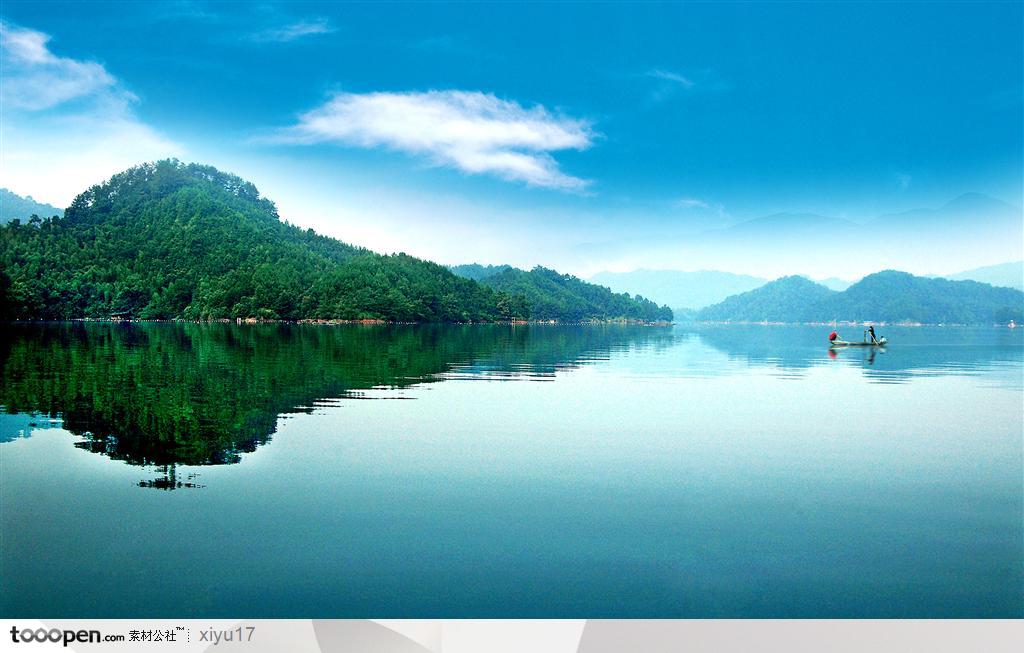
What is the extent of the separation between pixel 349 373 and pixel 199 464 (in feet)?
60.0

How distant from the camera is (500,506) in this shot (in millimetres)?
10414

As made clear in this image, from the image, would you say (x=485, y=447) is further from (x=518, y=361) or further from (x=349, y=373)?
(x=518, y=361)

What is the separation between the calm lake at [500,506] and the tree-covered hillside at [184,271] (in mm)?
121423

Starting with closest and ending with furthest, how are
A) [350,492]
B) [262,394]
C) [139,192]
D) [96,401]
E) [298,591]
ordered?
[298,591] < [350,492] < [96,401] < [262,394] < [139,192]

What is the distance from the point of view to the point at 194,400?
20.2 metres

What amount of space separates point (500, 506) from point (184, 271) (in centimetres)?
16708

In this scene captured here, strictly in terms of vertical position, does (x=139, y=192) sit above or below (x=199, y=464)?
above

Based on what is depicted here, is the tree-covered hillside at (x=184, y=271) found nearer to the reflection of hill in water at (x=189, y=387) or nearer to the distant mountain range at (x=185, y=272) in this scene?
the distant mountain range at (x=185, y=272)

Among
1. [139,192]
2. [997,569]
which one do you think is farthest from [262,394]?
[139,192]

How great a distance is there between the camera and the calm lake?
740 cm

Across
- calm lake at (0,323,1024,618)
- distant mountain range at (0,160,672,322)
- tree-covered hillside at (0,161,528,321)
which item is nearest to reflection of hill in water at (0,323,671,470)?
calm lake at (0,323,1024,618)

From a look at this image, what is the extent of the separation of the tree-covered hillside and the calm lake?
398 ft

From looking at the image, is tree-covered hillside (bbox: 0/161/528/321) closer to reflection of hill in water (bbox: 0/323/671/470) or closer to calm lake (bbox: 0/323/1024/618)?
reflection of hill in water (bbox: 0/323/671/470)

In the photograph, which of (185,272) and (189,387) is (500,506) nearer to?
(189,387)
